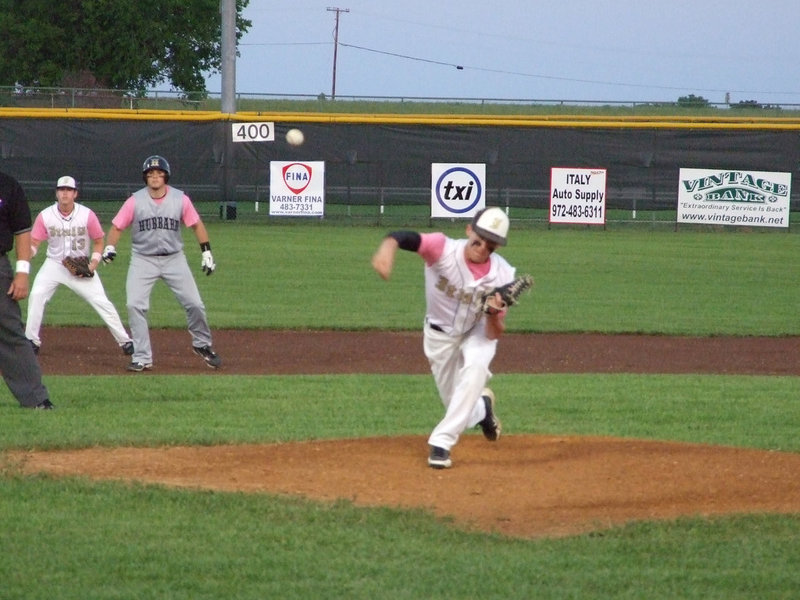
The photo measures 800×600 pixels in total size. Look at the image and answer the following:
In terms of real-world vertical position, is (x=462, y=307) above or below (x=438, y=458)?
above

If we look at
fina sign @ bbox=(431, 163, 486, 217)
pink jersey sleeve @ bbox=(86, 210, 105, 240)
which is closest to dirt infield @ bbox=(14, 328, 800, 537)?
pink jersey sleeve @ bbox=(86, 210, 105, 240)

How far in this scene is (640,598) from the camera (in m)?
4.88

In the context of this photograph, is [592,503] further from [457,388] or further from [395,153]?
[395,153]

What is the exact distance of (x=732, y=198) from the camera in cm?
2992

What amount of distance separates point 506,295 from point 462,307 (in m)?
0.44

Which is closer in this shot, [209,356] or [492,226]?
[492,226]

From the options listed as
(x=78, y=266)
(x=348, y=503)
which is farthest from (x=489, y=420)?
(x=78, y=266)

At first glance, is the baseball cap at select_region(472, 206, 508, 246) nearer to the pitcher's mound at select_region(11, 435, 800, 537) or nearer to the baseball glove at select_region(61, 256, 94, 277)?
the pitcher's mound at select_region(11, 435, 800, 537)

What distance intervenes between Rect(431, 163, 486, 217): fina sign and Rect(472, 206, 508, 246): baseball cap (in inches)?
883

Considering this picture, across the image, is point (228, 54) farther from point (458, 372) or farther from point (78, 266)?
point (458, 372)

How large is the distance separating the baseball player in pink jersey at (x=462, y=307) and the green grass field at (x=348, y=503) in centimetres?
112

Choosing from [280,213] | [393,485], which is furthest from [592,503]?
[280,213]

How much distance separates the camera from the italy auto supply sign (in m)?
29.6

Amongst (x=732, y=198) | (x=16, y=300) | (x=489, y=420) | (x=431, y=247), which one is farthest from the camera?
(x=732, y=198)
